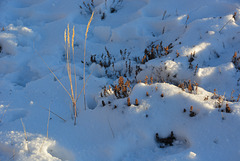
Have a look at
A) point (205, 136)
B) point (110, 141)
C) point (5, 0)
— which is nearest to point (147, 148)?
point (110, 141)

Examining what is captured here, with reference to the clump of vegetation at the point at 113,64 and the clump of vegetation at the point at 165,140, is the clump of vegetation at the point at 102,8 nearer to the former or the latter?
the clump of vegetation at the point at 113,64

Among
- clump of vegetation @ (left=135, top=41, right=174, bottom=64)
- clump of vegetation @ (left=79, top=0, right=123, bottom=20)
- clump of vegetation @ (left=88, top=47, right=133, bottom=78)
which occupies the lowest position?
clump of vegetation @ (left=88, top=47, right=133, bottom=78)

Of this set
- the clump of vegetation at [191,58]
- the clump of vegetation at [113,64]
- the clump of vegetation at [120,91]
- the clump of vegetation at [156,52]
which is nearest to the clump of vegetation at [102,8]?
the clump of vegetation at [113,64]

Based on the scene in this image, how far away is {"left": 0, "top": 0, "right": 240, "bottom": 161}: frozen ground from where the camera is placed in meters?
2.24

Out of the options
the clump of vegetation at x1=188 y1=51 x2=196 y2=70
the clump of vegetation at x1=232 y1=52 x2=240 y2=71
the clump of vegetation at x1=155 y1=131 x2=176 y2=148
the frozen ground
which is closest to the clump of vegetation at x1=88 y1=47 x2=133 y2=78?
the frozen ground

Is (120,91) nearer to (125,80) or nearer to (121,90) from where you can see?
(121,90)

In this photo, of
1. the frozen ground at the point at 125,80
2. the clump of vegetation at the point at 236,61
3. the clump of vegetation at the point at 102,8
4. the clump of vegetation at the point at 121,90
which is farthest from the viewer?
the clump of vegetation at the point at 102,8

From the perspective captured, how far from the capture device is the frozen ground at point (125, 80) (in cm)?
224

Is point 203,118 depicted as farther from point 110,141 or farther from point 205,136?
point 110,141

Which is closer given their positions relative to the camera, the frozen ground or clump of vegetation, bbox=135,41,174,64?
the frozen ground

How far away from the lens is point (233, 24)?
3791 mm

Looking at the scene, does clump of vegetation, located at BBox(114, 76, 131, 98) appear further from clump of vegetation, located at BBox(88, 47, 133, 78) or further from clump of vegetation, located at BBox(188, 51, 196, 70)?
A: clump of vegetation, located at BBox(188, 51, 196, 70)

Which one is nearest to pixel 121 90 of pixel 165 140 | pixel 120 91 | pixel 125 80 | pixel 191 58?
pixel 120 91

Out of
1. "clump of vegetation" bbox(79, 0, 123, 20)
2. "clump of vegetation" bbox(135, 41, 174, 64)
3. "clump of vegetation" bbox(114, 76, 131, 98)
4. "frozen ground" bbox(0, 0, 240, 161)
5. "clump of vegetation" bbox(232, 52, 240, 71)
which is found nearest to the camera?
"frozen ground" bbox(0, 0, 240, 161)
